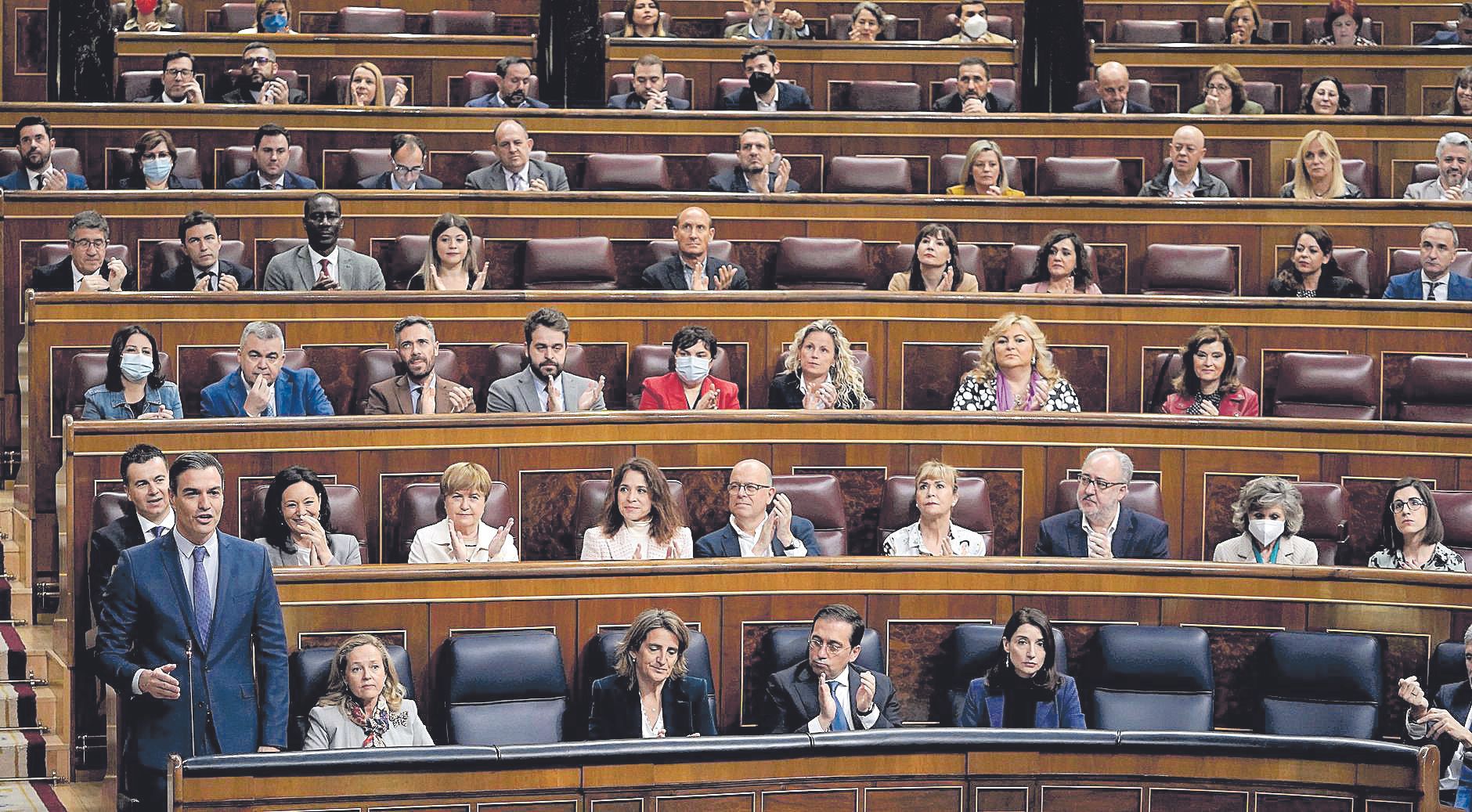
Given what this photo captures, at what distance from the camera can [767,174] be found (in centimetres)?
510

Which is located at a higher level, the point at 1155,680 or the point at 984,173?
the point at 984,173

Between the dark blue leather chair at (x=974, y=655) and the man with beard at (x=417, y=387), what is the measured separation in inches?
46.0

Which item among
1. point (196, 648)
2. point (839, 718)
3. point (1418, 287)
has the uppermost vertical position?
point (1418, 287)

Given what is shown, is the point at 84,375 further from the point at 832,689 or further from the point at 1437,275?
the point at 1437,275

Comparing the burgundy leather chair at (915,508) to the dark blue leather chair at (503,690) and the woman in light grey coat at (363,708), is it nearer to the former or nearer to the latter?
the dark blue leather chair at (503,690)

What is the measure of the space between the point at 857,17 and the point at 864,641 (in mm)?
3442

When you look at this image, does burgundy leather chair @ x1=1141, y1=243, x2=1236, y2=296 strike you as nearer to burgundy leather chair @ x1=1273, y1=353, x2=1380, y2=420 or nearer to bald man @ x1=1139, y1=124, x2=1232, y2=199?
bald man @ x1=1139, y1=124, x2=1232, y2=199

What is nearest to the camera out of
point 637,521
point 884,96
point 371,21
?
point 637,521

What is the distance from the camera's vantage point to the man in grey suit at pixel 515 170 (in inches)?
199

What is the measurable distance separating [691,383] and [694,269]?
0.62 meters

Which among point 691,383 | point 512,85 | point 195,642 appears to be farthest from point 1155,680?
point 512,85

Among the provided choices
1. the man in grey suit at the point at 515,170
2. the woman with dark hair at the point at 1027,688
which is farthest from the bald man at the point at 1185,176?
the woman with dark hair at the point at 1027,688

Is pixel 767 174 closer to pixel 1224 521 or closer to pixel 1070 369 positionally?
pixel 1070 369

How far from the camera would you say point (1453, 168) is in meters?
5.07
